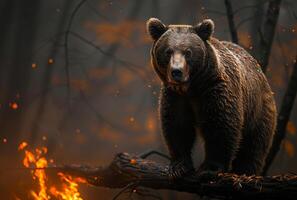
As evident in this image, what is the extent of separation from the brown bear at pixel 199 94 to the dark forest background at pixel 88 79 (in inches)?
128

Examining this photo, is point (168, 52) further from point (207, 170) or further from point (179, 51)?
point (207, 170)

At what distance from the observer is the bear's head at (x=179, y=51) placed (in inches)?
180

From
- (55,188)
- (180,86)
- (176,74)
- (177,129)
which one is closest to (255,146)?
(177,129)

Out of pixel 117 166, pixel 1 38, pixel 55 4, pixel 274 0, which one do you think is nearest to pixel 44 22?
pixel 55 4

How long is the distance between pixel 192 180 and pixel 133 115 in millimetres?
19157

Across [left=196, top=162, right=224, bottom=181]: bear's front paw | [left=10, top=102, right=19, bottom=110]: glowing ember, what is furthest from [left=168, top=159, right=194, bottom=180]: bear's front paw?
[left=10, top=102, right=19, bottom=110]: glowing ember

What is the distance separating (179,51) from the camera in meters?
4.67

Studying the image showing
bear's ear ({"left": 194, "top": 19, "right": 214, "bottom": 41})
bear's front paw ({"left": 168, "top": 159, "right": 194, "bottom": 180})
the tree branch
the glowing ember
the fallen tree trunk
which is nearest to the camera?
the fallen tree trunk

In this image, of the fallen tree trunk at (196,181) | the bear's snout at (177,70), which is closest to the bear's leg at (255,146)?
the fallen tree trunk at (196,181)

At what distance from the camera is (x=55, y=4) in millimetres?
21000

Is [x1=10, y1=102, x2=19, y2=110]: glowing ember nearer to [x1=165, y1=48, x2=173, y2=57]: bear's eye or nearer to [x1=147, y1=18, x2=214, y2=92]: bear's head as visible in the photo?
[x1=147, y1=18, x2=214, y2=92]: bear's head

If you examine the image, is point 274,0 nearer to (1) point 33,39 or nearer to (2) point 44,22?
(1) point 33,39

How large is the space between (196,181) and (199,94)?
86 cm

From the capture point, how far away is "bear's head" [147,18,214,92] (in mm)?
4566
